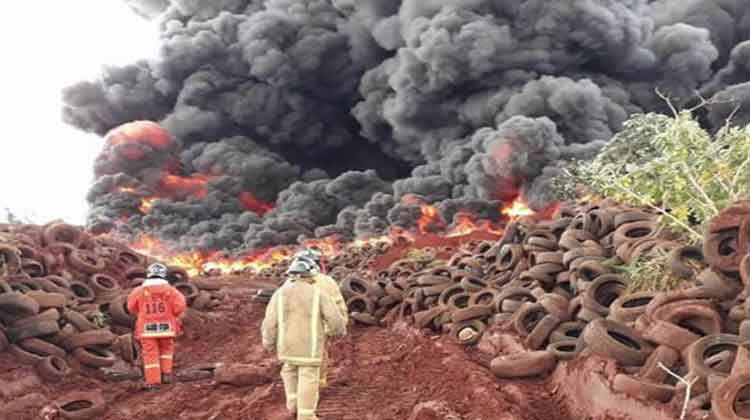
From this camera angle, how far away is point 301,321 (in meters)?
6.59

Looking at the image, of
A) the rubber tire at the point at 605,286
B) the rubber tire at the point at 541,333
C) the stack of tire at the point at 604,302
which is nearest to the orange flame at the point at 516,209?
the stack of tire at the point at 604,302

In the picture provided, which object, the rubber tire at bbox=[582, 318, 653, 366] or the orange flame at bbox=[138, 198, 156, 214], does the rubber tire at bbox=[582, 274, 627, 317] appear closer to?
the rubber tire at bbox=[582, 318, 653, 366]

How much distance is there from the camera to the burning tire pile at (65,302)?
30.7 ft

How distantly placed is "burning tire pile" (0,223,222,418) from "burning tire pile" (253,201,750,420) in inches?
158

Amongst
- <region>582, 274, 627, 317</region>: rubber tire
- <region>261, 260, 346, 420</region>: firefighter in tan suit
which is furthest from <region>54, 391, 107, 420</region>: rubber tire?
<region>582, 274, 627, 317</region>: rubber tire

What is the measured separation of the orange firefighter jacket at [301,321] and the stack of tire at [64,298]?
4.08m

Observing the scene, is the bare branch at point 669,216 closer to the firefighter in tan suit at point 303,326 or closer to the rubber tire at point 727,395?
the rubber tire at point 727,395

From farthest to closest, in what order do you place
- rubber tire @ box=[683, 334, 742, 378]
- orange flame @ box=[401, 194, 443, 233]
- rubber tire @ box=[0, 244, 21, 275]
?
orange flame @ box=[401, 194, 443, 233] < rubber tire @ box=[0, 244, 21, 275] < rubber tire @ box=[683, 334, 742, 378]

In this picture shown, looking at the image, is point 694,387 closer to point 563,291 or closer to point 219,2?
point 563,291

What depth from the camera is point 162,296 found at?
8.95 m

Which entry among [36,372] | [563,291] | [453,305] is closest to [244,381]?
[36,372]

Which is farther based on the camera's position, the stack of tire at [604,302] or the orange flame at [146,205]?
the orange flame at [146,205]

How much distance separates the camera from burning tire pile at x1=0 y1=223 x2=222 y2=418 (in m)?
9.35

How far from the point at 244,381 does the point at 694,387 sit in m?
5.12
